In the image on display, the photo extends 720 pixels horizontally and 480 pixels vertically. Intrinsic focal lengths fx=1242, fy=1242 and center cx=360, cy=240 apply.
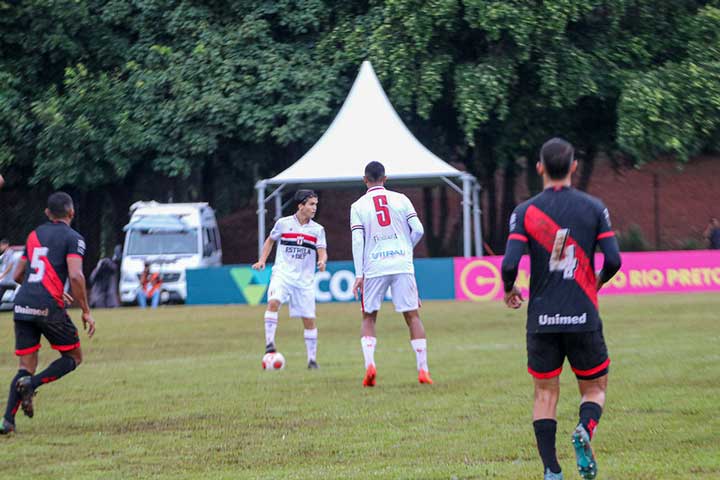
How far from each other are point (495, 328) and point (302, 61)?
15.3 metres

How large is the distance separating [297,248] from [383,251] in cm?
270

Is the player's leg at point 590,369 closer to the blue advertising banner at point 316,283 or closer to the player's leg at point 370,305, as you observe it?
the player's leg at point 370,305

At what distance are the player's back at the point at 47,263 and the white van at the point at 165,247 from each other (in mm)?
22305

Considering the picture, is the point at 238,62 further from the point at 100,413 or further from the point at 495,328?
the point at 100,413

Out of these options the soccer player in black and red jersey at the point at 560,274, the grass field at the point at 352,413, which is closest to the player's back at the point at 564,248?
the soccer player in black and red jersey at the point at 560,274

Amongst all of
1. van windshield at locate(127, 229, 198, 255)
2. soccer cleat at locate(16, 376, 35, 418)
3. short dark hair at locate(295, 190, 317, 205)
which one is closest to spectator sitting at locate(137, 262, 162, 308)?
van windshield at locate(127, 229, 198, 255)

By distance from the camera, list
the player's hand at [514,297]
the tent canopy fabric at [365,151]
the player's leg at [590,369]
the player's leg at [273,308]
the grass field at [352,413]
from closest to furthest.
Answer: the player's leg at [590,369]
the player's hand at [514,297]
the grass field at [352,413]
the player's leg at [273,308]
the tent canopy fabric at [365,151]

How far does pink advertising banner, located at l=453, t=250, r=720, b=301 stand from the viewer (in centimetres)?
2891

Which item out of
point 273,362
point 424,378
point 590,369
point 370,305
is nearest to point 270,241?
point 273,362

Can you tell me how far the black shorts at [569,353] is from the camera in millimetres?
6637

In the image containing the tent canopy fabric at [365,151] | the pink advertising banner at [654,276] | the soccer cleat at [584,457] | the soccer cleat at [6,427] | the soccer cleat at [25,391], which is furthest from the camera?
the pink advertising banner at [654,276]

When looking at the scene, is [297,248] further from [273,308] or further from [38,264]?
[38,264]

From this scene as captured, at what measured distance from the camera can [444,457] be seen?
7906mm

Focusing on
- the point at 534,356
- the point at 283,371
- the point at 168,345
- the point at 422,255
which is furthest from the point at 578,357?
the point at 422,255
